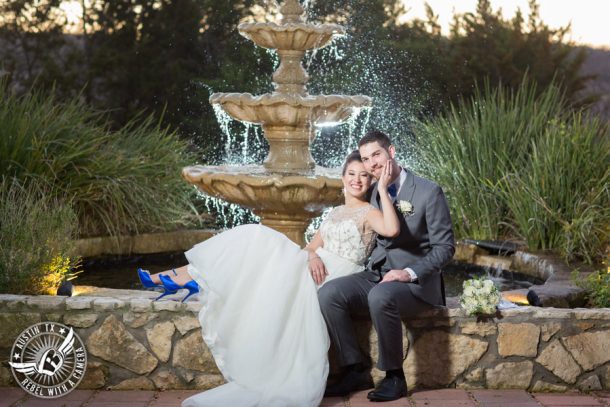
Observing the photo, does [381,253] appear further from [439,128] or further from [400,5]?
[400,5]

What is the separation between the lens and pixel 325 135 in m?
16.5

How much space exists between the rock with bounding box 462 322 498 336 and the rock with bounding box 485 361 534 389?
7.3 inches

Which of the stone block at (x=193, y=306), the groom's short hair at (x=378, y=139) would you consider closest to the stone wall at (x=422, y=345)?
the stone block at (x=193, y=306)

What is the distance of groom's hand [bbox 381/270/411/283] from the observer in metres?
5.11

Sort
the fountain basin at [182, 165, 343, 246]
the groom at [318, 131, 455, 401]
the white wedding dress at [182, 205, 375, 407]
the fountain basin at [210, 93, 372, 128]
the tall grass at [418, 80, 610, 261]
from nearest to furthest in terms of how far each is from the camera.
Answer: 1. the white wedding dress at [182, 205, 375, 407]
2. the groom at [318, 131, 455, 401]
3. the fountain basin at [182, 165, 343, 246]
4. the fountain basin at [210, 93, 372, 128]
5. the tall grass at [418, 80, 610, 261]

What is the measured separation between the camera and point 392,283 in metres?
5.07

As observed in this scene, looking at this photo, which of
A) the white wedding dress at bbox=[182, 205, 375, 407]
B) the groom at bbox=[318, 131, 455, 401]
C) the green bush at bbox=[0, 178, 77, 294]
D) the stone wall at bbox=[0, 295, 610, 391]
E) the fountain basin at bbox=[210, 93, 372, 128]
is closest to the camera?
the white wedding dress at bbox=[182, 205, 375, 407]

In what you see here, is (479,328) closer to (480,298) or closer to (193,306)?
(480,298)

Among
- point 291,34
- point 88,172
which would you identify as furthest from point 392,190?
point 88,172

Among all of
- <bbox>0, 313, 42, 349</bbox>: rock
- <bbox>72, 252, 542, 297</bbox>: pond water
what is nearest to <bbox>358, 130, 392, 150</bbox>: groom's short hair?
<bbox>0, 313, 42, 349</bbox>: rock

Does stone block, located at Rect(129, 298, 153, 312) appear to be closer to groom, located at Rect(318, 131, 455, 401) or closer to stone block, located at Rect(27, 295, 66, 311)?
stone block, located at Rect(27, 295, 66, 311)

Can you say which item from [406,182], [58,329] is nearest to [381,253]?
[406,182]

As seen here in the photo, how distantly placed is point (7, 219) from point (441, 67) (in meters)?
12.5

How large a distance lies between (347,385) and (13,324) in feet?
5.92
